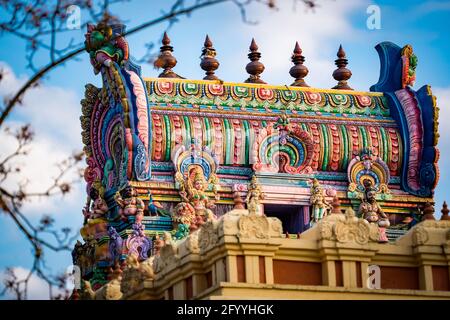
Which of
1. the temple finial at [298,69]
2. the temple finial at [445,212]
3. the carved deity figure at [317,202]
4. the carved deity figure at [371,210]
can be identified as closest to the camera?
the temple finial at [445,212]

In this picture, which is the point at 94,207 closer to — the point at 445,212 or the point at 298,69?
the point at 298,69

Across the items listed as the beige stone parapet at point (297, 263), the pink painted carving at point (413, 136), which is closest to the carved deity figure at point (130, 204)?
the beige stone parapet at point (297, 263)

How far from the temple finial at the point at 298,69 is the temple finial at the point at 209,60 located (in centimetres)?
253

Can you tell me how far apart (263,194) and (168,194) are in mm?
2492

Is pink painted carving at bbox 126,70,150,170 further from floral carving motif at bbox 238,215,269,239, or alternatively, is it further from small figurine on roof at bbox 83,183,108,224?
floral carving motif at bbox 238,215,269,239

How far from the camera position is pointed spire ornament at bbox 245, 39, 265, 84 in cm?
4456

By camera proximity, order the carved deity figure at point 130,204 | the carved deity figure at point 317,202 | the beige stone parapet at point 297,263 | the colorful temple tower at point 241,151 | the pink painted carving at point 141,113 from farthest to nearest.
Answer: the carved deity figure at point 317,202 → the pink painted carving at point 141,113 → the colorful temple tower at point 241,151 → the carved deity figure at point 130,204 → the beige stone parapet at point 297,263

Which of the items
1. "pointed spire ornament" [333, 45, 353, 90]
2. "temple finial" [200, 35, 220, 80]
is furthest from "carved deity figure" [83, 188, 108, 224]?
"pointed spire ornament" [333, 45, 353, 90]

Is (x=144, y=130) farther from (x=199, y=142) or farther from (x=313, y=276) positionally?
(x=313, y=276)

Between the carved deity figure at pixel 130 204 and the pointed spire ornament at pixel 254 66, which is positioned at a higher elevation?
the pointed spire ornament at pixel 254 66

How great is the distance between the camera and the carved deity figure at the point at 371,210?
42.0 metres

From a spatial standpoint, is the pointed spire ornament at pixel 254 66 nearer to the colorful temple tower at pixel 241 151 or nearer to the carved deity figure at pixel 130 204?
the colorful temple tower at pixel 241 151

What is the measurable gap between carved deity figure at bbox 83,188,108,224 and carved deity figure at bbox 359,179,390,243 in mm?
6854

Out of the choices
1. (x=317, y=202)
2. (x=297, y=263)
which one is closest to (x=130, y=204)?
(x=317, y=202)
